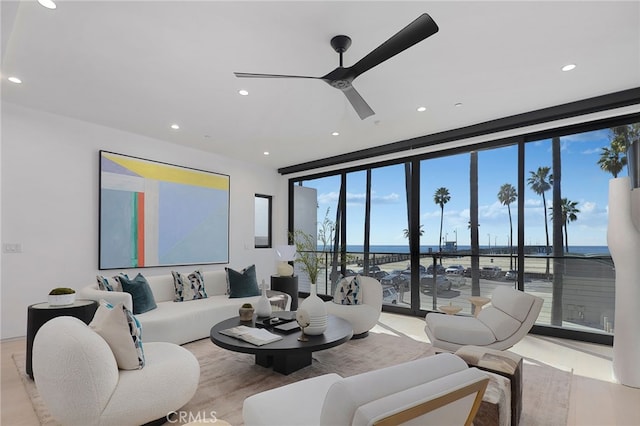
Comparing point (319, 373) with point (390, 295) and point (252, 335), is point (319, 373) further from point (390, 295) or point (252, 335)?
point (390, 295)

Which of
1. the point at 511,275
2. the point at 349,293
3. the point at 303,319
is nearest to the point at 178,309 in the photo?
the point at 303,319

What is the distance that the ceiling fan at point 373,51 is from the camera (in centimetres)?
197

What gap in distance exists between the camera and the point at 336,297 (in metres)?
4.33

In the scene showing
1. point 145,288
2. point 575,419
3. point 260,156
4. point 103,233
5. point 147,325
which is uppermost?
point 260,156

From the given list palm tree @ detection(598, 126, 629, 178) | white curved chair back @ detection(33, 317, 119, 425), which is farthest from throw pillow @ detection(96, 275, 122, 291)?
palm tree @ detection(598, 126, 629, 178)

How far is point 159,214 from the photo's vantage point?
5.21 m

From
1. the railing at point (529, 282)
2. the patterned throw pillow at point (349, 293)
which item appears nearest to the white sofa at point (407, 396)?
the patterned throw pillow at point (349, 293)

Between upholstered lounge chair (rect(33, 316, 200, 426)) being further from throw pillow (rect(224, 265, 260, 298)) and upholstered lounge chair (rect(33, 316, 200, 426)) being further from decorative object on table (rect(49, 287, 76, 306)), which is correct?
throw pillow (rect(224, 265, 260, 298))

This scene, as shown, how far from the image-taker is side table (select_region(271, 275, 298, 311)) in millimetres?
5414

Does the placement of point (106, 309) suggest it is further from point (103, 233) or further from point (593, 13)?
point (593, 13)

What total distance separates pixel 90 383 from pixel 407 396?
1.74 m

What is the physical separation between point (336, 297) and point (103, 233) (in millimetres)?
3327

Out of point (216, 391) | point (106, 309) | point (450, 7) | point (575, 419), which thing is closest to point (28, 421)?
point (106, 309)

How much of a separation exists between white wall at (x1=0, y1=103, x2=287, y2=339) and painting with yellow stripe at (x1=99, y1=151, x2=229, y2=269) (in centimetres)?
15
